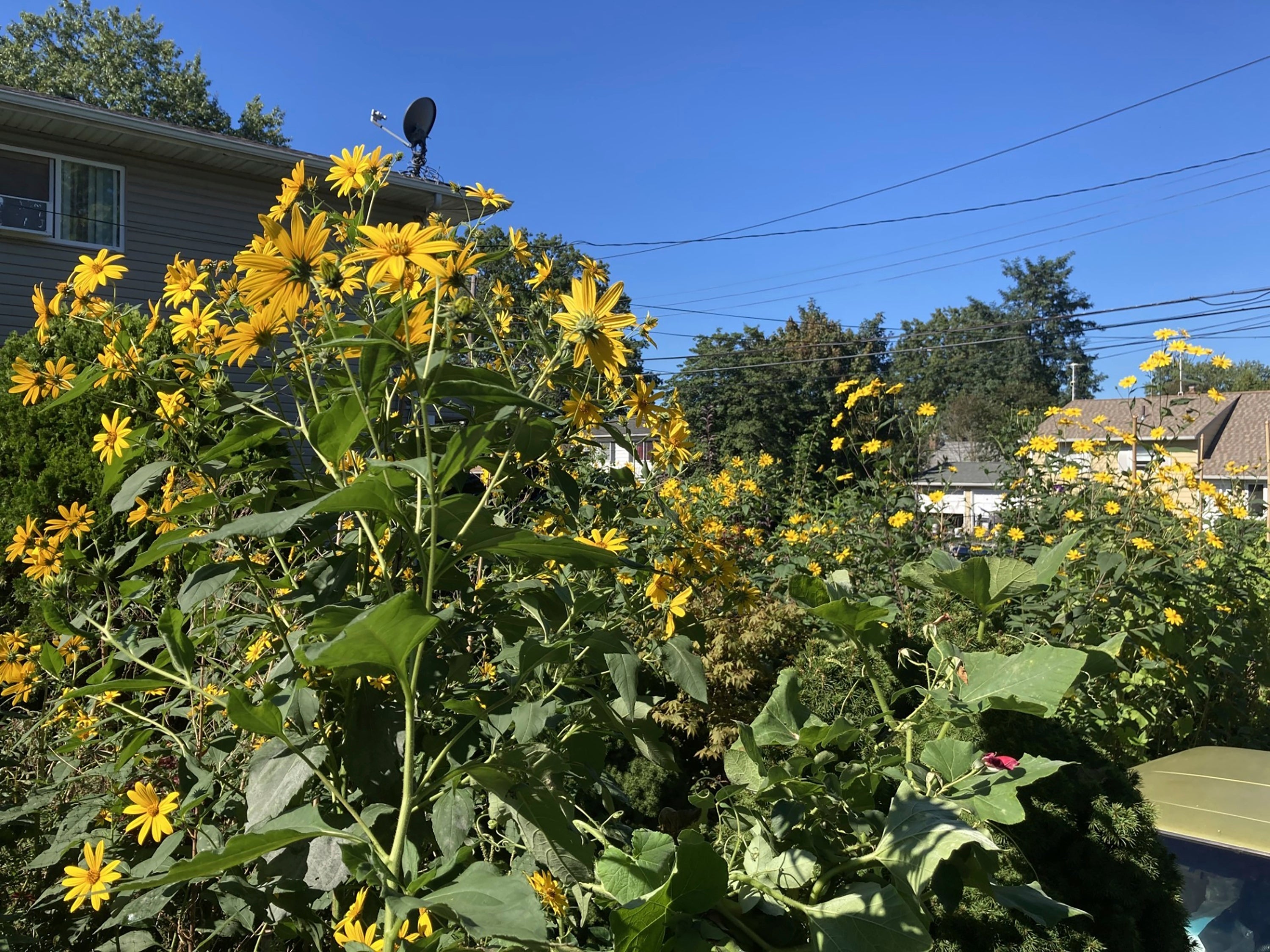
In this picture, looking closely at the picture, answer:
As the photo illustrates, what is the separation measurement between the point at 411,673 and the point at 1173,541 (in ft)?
16.0

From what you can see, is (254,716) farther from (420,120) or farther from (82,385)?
(420,120)

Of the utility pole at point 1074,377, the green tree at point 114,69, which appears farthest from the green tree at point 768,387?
the green tree at point 114,69

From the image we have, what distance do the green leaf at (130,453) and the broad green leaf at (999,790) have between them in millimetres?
1213

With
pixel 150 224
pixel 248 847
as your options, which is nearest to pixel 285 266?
pixel 248 847

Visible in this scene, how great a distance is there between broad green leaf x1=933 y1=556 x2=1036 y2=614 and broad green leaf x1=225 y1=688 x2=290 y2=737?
2.90 ft

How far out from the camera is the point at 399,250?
1.00 metres

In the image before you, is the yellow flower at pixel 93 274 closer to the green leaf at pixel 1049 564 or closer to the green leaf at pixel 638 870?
the green leaf at pixel 638 870

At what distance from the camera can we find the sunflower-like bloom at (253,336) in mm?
1125

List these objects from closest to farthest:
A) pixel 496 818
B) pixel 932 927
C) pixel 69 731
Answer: pixel 496 818
pixel 932 927
pixel 69 731

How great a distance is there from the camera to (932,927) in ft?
4.87

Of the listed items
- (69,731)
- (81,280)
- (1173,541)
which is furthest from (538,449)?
(1173,541)

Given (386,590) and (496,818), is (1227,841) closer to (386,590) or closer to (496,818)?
(496,818)

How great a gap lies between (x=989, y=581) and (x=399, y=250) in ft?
3.12

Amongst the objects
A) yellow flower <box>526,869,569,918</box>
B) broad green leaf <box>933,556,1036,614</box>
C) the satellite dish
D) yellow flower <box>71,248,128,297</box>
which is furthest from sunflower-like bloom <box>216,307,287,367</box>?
the satellite dish
